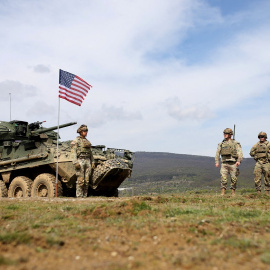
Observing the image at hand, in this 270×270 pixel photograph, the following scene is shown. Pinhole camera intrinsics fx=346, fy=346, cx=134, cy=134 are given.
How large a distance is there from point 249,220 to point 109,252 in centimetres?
265

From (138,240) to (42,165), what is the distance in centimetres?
1057

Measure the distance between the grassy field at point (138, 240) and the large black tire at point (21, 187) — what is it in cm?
833

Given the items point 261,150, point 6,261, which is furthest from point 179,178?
point 6,261

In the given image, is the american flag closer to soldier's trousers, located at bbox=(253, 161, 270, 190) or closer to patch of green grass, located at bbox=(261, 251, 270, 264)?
soldier's trousers, located at bbox=(253, 161, 270, 190)

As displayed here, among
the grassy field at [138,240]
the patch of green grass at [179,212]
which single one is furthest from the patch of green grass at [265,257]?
the patch of green grass at [179,212]

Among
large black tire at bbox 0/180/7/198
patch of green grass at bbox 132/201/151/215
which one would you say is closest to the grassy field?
patch of green grass at bbox 132/201/151/215

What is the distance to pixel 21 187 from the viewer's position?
48.8 feet

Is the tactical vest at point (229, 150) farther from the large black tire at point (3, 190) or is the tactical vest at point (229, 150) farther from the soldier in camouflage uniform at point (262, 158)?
the large black tire at point (3, 190)

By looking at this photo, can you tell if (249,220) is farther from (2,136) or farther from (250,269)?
(2,136)

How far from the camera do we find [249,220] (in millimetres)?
5559

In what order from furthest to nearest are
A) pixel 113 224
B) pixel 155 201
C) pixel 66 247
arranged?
pixel 155 201
pixel 113 224
pixel 66 247

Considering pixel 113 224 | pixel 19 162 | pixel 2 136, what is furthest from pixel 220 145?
pixel 2 136

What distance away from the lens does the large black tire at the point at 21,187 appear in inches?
575

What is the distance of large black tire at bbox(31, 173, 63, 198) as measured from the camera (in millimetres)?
13562
